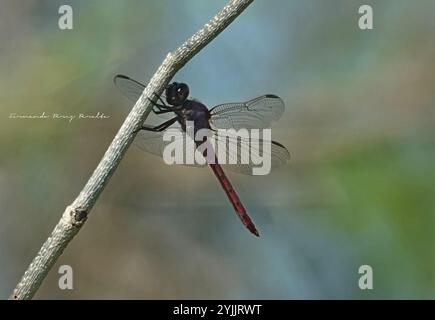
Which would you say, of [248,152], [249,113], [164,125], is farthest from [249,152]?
[164,125]

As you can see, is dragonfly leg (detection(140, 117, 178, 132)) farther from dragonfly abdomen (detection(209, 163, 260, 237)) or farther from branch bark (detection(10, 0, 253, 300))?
branch bark (detection(10, 0, 253, 300))

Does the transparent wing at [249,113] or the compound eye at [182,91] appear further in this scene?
the transparent wing at [249,113]

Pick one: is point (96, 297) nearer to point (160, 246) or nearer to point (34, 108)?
point (160, 246)

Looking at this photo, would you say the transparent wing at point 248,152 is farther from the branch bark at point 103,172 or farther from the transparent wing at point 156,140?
the branch bark at point 103,172

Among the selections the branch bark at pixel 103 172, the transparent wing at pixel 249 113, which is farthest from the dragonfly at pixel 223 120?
the branch bark at pixel 103 172

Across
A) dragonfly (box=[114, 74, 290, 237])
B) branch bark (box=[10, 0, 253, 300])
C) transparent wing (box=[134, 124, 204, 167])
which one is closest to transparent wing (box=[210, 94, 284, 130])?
dragonfly (box=[114, 74, 290, 237])

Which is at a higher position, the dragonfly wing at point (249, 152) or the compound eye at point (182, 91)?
the compound eye at point (182, 91)
